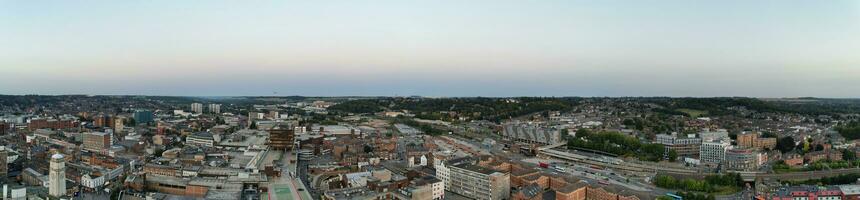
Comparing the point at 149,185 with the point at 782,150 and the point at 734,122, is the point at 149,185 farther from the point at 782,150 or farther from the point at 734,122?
the point at 734,122

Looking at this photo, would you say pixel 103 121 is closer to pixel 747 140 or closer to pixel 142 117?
pixel 142 117

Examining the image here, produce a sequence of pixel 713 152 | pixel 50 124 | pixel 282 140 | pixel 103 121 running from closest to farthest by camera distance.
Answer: pixel 713 152
pixel 282 140
pixel 50 124
pixel 103 121

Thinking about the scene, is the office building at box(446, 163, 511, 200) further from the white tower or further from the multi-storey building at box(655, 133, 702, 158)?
the multi-storey building at box(655, 133, 702, 158)

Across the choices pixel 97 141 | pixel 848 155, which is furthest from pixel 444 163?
pixel 97 141

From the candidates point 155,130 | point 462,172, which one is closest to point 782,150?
point 462,172

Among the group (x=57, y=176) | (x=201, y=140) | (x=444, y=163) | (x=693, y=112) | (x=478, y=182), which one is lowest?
(x=201, y=140)

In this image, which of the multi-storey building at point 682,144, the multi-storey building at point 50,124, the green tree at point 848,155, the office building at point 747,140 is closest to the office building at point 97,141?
the multi-storey building at point 50,124

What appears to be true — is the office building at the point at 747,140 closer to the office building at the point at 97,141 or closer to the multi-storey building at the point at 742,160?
the multi-storey building at the point at 742,160
